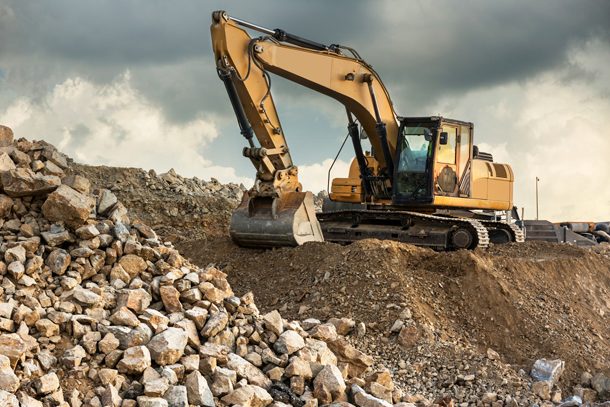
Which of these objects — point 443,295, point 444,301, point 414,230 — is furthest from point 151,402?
point 414,230

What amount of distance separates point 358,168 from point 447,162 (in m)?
1.87

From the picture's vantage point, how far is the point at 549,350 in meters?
10.7

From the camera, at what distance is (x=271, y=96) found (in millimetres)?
13633

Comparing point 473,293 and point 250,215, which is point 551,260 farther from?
point 250,215

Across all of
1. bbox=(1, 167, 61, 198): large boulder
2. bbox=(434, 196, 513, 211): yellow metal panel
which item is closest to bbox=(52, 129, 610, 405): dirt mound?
bbox=(434, 196, 513, 211): yellow metal panel

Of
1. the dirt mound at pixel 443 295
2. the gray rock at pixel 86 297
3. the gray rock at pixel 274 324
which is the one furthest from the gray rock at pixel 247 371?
the dirt mound at pixel 443 295

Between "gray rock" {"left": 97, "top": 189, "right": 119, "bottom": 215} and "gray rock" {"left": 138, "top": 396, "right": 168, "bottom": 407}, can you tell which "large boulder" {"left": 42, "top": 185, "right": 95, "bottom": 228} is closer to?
"gray rock" {"left": 97, "top": 189, "right": 119, "bottom": 215}

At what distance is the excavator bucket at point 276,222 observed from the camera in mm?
13406

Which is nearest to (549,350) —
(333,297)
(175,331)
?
(333,297)

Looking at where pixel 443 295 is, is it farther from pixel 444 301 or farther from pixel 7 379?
A: pixel 7 379

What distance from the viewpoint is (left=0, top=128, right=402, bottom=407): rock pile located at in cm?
653

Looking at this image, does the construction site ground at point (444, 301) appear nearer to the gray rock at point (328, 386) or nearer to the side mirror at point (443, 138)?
the gray rock at point (328, 386)

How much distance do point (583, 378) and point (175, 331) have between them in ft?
18.2

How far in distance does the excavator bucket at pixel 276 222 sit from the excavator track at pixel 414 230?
4.37 feet
